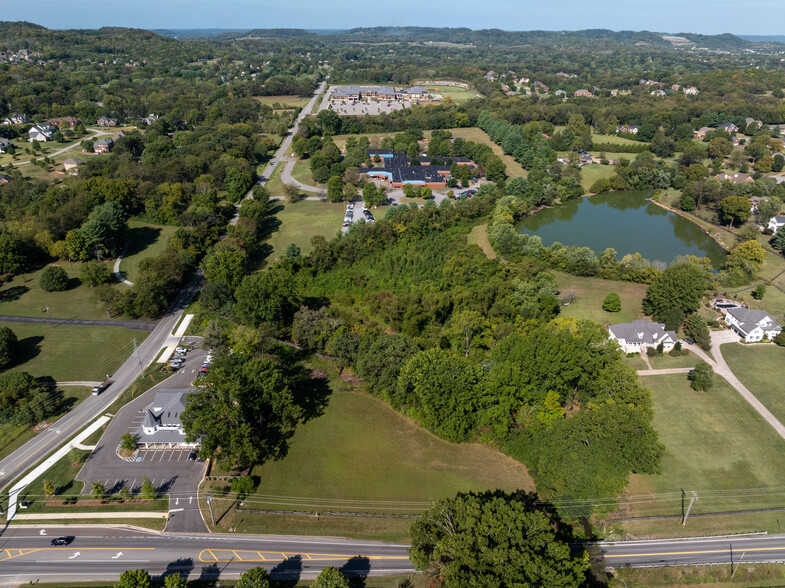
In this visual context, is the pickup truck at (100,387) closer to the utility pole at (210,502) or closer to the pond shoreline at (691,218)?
the utility pole at (210,502)

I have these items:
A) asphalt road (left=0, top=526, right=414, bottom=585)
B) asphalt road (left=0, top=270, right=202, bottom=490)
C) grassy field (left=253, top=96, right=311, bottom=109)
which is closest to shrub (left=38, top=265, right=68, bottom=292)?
asphalt road (left=0, top=270, right=202, bottom=490)

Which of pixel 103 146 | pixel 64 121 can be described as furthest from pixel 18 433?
pixel 64 121

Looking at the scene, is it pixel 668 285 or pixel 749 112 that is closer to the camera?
pixel 668 285

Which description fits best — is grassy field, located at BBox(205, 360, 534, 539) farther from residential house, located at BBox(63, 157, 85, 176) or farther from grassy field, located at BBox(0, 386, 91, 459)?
residential house, located at BBox(63, 157, 85, 176)

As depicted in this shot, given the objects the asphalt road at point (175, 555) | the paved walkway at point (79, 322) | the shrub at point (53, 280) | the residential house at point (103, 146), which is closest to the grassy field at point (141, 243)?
the shrub at point (53, 280)

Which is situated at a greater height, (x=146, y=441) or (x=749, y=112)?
(x=749, y=112)

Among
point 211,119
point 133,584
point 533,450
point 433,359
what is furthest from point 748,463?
point 211,119

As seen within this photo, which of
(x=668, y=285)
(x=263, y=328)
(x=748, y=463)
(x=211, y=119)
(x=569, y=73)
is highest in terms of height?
(x=569, y=73)

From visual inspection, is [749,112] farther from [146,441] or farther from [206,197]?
[146,441]
